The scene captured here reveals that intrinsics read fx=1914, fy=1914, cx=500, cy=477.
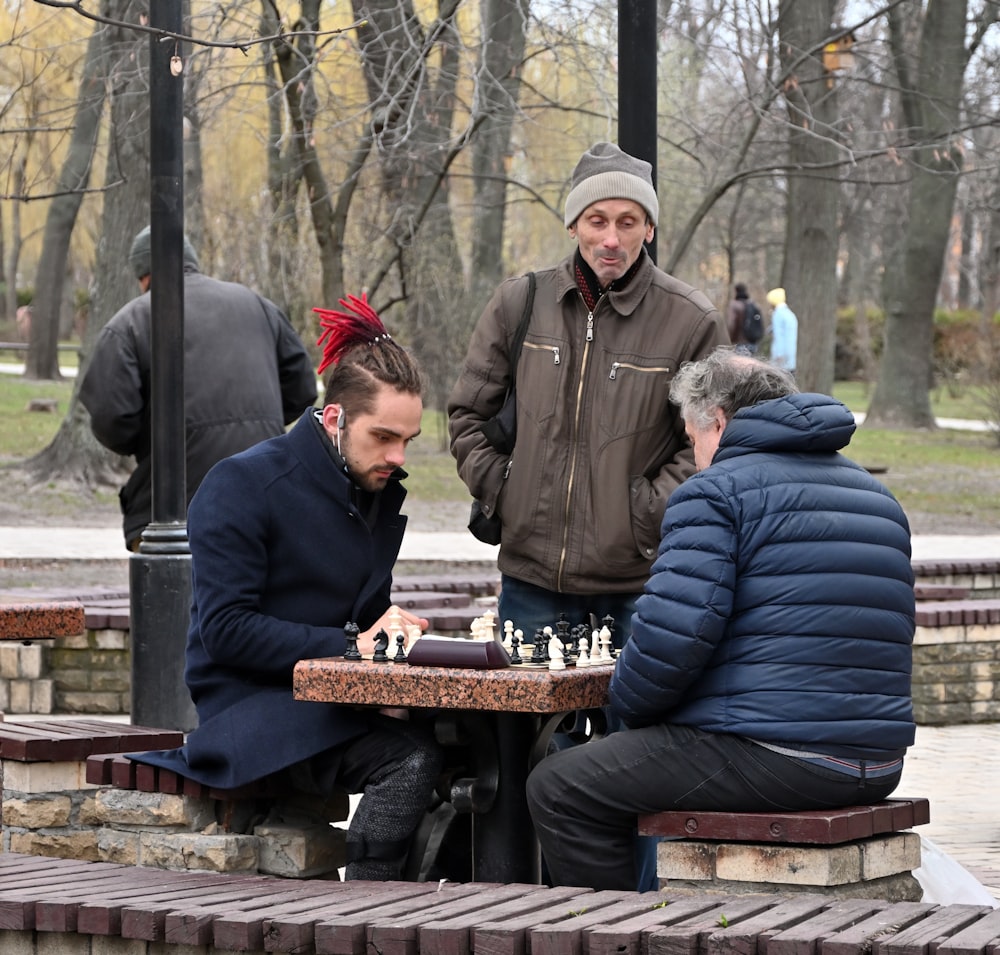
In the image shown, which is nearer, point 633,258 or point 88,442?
point 633,258

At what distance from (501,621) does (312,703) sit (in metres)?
1.14

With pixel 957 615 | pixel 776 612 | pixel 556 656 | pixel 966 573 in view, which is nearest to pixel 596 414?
pixel 556 656

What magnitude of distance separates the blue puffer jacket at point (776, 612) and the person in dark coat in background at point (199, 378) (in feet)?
12.5

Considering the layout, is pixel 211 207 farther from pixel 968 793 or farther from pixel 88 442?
pixel 968 793

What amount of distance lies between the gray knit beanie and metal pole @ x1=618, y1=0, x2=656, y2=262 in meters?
0.61

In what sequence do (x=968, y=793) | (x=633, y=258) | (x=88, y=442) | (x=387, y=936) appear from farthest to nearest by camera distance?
(x=88, y=442) → (x=968, y=793) → (x=633, y=258) → (x=387, y=936)

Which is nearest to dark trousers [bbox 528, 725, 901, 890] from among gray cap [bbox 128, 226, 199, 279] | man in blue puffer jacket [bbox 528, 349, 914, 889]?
man in blue puffer jacket [bbox 528, 349, 914, 889]

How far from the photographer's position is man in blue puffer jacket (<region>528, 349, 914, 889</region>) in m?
4.22

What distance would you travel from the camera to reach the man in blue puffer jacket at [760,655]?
422cm

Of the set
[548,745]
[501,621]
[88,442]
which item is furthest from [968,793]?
[88,442]

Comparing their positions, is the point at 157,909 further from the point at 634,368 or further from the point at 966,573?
the point at 966,573

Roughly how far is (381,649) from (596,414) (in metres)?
1.19

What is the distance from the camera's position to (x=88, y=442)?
19.0m

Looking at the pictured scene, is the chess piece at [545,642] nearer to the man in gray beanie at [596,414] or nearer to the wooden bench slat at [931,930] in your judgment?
the man in gray beanie at [596,414]
